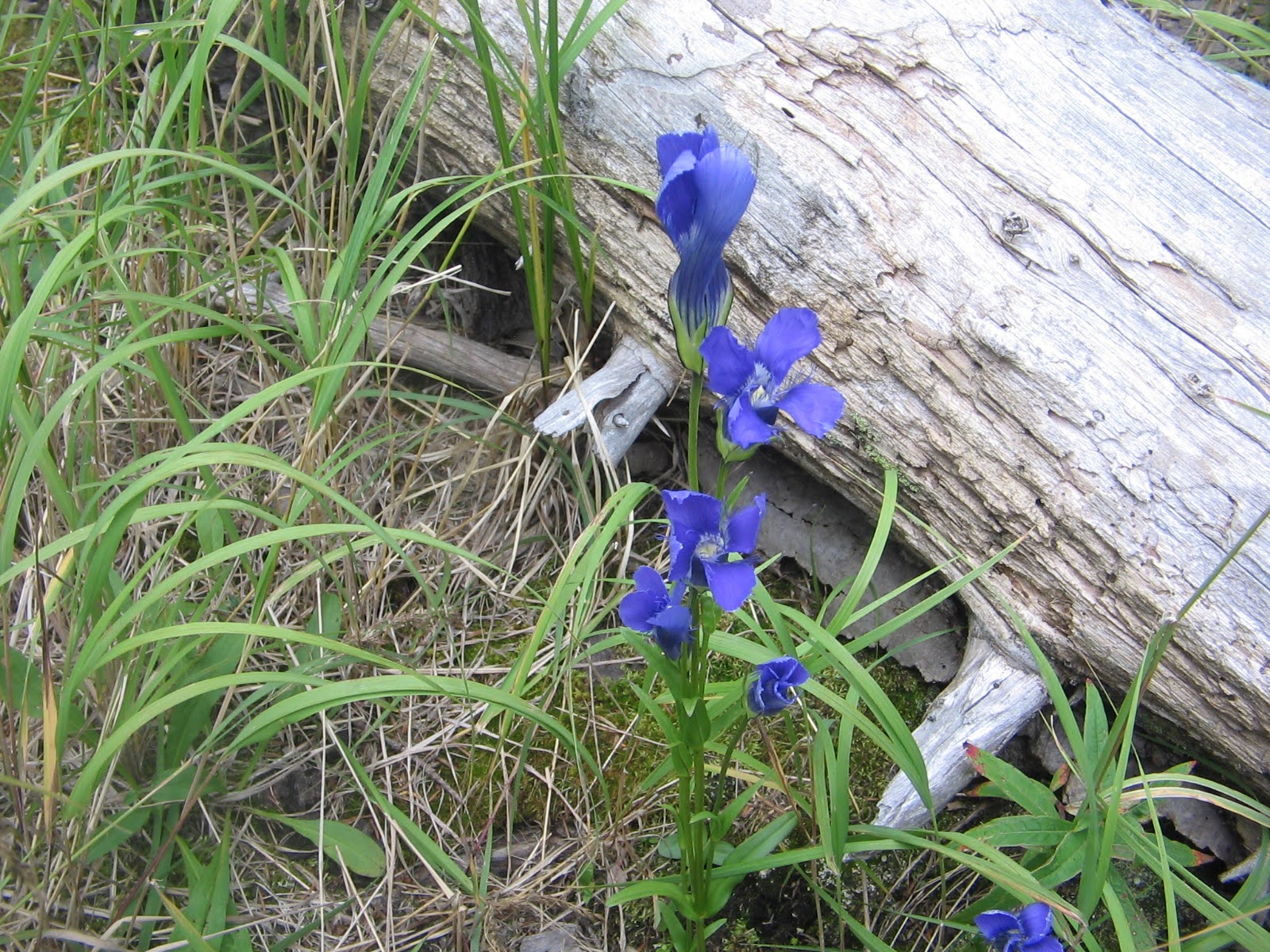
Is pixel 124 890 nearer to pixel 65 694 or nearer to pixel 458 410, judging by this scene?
pixel 65 694

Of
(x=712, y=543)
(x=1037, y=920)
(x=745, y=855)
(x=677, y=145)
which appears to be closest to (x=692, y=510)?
(x=712, y=543)

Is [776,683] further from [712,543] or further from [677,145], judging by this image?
[677,145]

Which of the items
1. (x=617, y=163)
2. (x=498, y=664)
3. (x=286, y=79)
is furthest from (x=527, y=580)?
(x=286, y=79)

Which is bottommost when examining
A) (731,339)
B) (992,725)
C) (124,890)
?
(124,890)

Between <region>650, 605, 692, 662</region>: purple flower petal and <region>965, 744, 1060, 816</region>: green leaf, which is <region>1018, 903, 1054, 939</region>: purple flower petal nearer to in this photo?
<region>965, 744, 1060, 816</region>: green leaf

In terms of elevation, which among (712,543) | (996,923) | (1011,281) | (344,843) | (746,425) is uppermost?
(1011,281)

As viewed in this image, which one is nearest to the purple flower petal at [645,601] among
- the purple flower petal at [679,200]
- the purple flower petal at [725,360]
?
the purple flower petal at [725,360]

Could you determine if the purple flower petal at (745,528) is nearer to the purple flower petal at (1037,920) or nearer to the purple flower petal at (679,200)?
the purple flower petal at (679,200)

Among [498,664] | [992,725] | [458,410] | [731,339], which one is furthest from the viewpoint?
[458,410]
